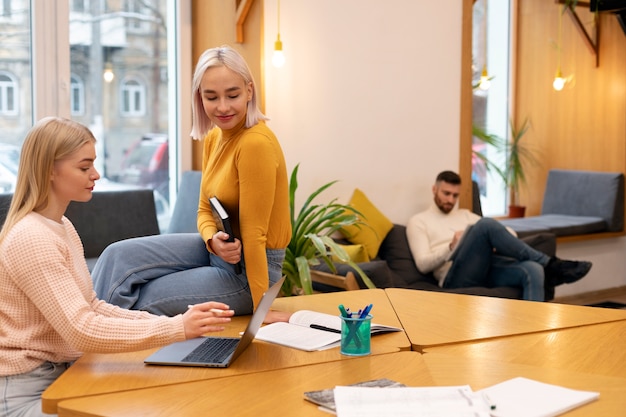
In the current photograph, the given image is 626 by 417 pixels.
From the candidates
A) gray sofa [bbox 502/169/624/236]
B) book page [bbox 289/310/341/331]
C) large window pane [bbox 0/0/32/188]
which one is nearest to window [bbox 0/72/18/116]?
large window pane [bbox 0/0/32/188]

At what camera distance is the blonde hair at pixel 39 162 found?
2.07 m

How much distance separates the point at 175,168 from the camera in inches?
208

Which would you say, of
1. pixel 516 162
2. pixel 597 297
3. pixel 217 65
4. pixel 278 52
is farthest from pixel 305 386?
pixel 516 162

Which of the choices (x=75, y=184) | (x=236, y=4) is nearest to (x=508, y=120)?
(x=236, y=4)

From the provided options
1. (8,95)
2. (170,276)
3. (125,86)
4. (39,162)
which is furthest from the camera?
(125,86)

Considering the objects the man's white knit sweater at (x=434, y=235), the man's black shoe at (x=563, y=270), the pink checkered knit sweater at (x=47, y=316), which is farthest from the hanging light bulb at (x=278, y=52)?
the pink checkered knit sweater at (x=47, y=316)

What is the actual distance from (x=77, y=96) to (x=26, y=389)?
3115mm

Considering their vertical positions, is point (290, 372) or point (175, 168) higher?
point (175, 168)

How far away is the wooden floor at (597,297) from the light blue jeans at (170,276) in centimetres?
420

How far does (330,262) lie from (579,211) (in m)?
3.36

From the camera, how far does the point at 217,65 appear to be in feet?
8.15

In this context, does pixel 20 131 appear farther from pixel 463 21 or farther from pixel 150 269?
pixel 463 21

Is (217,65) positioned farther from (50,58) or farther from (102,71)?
(102,71)

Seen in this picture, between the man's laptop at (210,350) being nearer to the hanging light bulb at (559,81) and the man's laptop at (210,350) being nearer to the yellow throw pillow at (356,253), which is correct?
the yellow throw pillow at (356,253)
